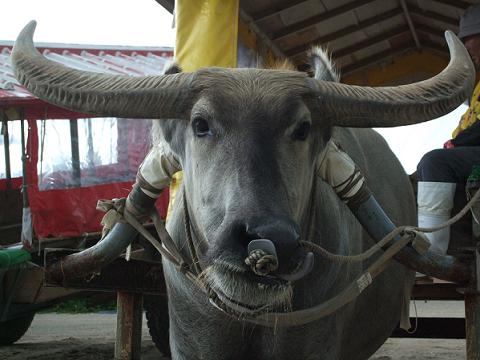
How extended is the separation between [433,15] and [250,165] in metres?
5.33

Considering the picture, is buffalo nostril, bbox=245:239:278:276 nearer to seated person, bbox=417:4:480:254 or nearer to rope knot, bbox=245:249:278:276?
rope knot, bbox=245:249:278:276

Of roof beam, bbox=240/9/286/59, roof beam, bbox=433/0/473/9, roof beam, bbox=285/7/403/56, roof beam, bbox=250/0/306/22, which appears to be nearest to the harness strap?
roof beam, bbox=240/9/286/59

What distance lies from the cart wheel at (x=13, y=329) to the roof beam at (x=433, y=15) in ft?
15.2

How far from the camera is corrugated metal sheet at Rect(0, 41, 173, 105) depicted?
1017 centimetres

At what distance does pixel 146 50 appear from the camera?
1268 centimetres

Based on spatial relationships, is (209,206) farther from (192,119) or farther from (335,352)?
(335,352)

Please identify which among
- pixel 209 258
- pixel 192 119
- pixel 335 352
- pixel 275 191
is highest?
pixel 192 119

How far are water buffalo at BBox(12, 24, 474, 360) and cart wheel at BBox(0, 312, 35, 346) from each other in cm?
438

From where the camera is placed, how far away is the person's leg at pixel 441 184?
3973 millimetres

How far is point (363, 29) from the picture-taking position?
7.53 m

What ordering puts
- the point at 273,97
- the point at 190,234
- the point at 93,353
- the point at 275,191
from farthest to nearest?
the point at 93,353 < the point at 190,234 < the point at 273,97 < the point at 275,191

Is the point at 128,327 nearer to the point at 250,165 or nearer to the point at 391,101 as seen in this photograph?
the point at 250,165

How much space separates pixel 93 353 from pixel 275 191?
4669 mm

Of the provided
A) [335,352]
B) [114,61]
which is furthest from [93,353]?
[114,61]
